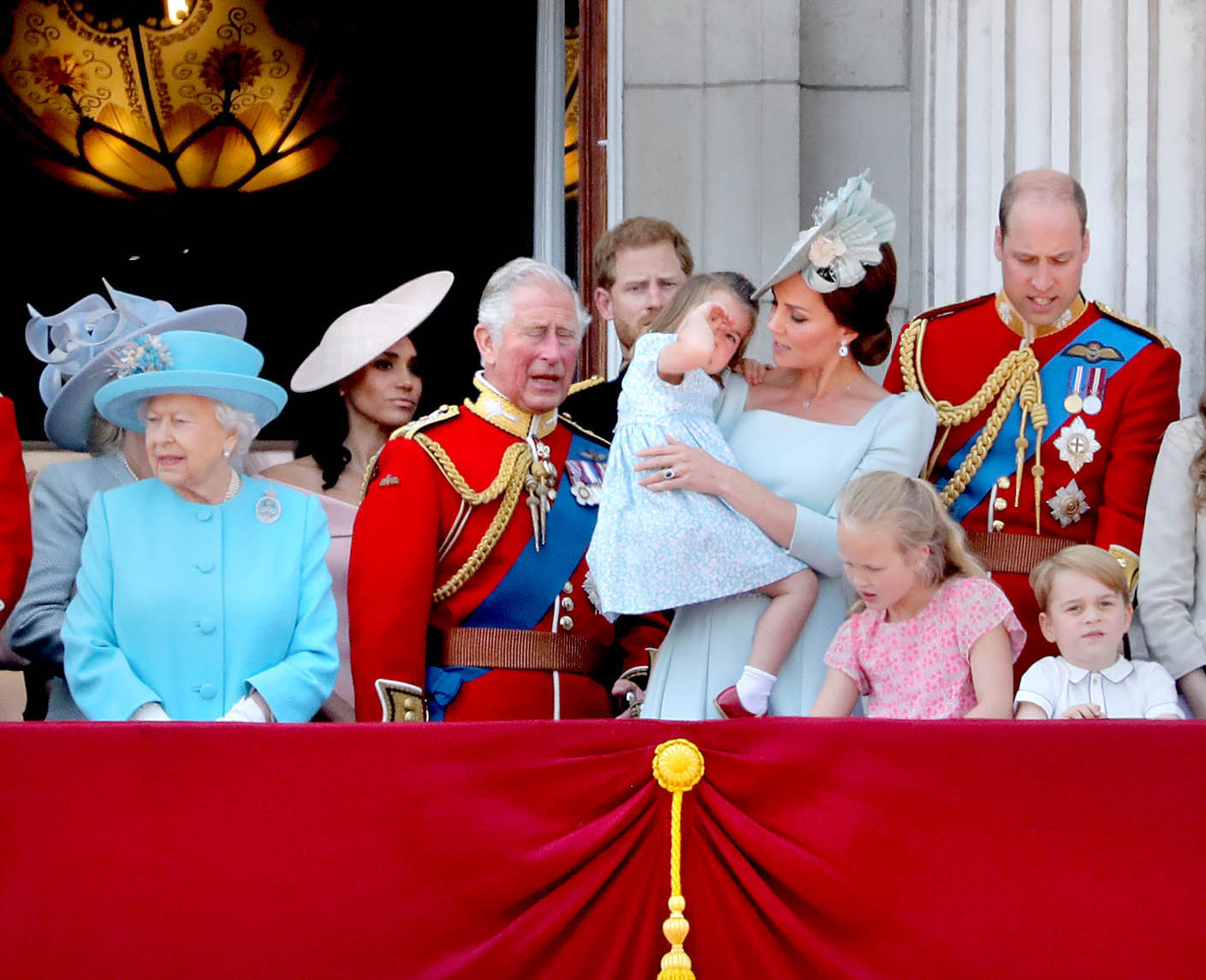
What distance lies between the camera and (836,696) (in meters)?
3.16

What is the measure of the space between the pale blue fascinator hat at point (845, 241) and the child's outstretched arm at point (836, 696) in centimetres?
66

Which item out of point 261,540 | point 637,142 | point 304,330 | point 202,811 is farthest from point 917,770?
point 304,330

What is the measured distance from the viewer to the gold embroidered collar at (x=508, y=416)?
3754 mm

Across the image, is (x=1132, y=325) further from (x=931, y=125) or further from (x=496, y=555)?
(x=931, y=125)

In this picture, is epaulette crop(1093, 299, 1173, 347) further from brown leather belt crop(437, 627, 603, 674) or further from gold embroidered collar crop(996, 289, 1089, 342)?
brown leather belt crop(437, 627, 603, 674)

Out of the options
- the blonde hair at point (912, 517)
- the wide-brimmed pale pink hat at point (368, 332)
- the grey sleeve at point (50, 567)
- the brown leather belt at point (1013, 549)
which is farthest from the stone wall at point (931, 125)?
the grey sleeve at point (50, 567)

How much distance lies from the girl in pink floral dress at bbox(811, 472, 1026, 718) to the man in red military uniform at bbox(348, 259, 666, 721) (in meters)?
0.59

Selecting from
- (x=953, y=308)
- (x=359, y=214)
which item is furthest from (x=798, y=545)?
(x=359, y=214)

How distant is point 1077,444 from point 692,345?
79cm

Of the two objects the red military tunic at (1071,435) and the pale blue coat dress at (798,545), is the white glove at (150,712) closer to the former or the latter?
the pale blue coat dress at (798,545)

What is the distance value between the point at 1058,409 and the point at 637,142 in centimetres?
172

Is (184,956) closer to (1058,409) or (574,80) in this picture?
(1058,409)

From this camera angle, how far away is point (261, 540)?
3420mm

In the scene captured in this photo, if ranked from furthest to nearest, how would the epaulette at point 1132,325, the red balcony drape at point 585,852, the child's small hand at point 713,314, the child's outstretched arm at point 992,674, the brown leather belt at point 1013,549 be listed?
1. the epaulette at point 1132,325
2. the brown leather belt at point 1013,549
3. the child's small hand at point 713,314
4. the child's outstretched arm at point 992,674
5. the red balcony drape at point 585,852
